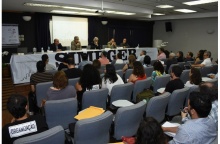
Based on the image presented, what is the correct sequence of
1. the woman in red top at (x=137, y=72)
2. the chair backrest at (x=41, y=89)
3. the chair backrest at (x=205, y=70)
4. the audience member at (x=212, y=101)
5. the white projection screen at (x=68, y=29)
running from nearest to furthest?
1. the audience member at (x=212, y=101)
2. the chair backrest at (x=41, y=89)
3. the woman in red top at (x=137, y=72)
4. the chair backrest at (x=205, y=70)
5. the white projection screen at (x=68, y=29)

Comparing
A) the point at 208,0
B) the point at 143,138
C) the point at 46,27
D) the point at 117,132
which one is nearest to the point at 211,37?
the point at 208,0

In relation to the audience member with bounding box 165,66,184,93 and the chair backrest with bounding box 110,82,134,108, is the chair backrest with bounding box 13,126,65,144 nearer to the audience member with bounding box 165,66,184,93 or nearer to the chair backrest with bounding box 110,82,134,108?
the chair backrest with bounding box 110,82,134,108

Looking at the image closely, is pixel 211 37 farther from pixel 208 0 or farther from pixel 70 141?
pixel 70 141

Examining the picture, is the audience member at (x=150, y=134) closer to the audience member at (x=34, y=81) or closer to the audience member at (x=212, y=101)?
the audience member at (x=212, y=101)

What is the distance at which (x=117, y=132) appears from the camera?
8.59 feet

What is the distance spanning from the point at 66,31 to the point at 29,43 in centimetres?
189

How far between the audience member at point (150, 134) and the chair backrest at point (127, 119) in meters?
0.91

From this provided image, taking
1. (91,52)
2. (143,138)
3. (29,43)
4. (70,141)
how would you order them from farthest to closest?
1. (29,43)
2. (91,52)
3. (70,141)
4. (143,138)

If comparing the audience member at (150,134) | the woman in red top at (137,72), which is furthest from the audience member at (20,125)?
the woman in red top at (137,72)

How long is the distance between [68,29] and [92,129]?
29.8ft

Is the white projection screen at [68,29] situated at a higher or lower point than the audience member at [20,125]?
higher

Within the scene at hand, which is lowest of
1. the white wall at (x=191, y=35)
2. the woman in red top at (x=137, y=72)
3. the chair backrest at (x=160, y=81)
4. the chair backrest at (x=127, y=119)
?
the chair backrest at (x=127, y=119)

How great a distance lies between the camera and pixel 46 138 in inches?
67.8

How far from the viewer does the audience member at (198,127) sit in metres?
1.85
